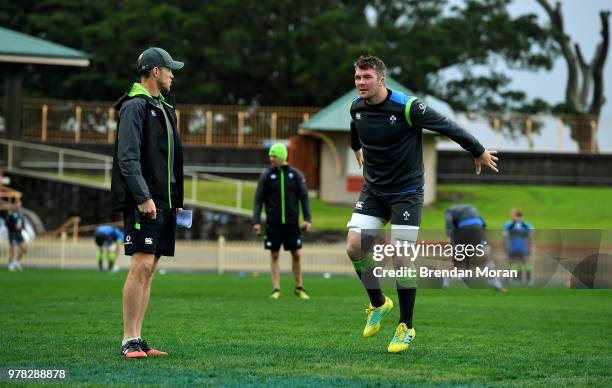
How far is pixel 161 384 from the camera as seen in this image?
282 inches

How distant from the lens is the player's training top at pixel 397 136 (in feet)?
30.7

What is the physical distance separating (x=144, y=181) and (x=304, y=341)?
2.33m

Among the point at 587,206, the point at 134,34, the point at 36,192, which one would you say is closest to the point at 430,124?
the point at 36,192

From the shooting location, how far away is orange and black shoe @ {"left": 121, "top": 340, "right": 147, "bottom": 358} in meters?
8.43

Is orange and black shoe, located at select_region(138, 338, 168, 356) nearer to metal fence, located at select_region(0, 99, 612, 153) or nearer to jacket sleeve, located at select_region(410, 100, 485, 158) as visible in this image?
jacket sleeve, located at select_region(410, 100, 485, 158)

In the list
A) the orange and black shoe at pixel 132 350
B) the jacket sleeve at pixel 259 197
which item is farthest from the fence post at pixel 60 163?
the orange and black shoe at pixel 132 350

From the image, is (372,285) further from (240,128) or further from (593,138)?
(593,138)

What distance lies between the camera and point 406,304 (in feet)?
30.7

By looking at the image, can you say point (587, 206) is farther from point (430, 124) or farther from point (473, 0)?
point (430, 124)

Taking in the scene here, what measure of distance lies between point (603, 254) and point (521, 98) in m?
40.8

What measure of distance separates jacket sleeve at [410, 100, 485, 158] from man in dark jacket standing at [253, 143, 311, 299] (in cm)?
779

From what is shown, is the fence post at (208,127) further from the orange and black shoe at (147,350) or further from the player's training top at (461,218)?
the orange and black shoe at (147,350)

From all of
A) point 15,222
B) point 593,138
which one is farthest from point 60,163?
point 593,138

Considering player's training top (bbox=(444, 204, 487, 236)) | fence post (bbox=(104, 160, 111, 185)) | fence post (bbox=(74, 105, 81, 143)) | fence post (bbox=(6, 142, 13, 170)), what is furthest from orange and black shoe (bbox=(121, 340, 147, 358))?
fence post (bbox=(74, 105, 81, 143))
